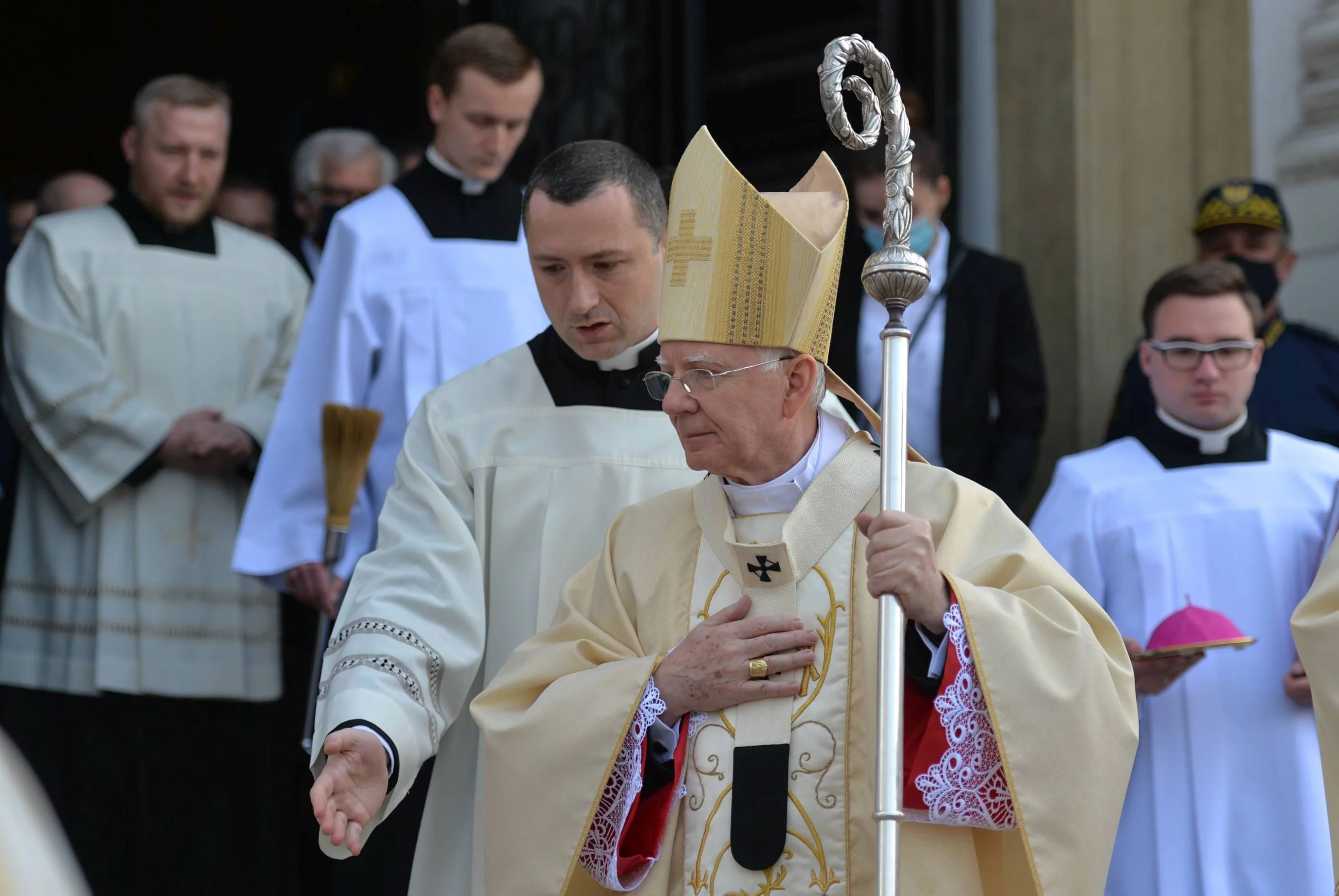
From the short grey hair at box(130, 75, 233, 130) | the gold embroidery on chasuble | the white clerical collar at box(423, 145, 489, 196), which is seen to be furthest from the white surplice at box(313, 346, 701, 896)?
the short grey hair at box(130, 75, 233, 130)

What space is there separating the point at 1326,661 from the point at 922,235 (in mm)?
2681

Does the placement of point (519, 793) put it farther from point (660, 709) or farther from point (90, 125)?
point (90, 125)

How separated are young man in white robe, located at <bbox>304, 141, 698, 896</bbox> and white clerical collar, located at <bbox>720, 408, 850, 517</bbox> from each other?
0.67 metres

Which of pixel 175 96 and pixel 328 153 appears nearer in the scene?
pixel 175 96

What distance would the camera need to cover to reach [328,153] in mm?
7172

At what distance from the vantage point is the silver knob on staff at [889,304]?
10.4ft

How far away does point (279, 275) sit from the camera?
657 cm

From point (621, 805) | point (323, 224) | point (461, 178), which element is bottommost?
point (621, 805)

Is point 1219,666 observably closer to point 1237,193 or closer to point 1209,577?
point 1209,577

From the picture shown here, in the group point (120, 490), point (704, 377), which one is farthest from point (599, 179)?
point (120, 490)

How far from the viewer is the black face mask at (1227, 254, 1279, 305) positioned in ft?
21.1

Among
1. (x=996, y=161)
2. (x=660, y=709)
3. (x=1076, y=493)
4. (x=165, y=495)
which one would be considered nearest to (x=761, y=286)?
(x=660, y=709)

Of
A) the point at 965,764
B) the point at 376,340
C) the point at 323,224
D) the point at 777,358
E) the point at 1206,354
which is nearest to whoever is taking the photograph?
the point at 965,764

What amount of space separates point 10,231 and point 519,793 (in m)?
4.09
